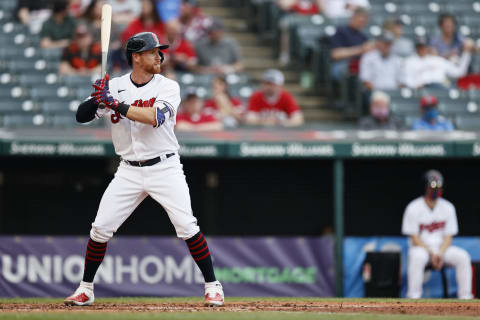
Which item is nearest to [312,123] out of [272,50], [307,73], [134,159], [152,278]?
[307,73]

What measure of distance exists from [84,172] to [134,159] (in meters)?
4.69

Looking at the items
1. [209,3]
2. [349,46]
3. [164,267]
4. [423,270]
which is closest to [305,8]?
[349,46]

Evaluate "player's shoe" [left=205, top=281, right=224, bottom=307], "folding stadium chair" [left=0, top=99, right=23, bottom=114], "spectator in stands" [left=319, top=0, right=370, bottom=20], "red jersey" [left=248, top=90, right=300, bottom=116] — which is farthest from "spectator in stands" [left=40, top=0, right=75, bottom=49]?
"player's shoe" [left=205, top=281, right=224, bottom=307]

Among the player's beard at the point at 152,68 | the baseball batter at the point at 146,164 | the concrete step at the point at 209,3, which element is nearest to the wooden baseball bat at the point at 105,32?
the baseball batter at the point at 146,164

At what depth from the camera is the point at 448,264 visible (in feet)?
33.3

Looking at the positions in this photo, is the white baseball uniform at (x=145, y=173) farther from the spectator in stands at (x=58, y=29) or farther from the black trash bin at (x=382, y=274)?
the spectator in stands at (x=58, y=29)

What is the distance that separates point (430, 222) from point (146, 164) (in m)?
4.46

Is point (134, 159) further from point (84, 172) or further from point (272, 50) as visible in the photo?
point (272, 50)

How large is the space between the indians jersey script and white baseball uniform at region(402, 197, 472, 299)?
166 inches

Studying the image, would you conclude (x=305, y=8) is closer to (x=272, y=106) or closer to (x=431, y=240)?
(x=272, y=106)

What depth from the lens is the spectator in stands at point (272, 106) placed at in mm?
11062

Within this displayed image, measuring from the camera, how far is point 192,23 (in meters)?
12.9

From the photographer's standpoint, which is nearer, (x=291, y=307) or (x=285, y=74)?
(x=291, y=307)

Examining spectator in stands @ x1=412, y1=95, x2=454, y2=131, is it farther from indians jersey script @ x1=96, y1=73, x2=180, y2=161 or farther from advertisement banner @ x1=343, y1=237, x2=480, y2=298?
indians jersey script @ x1=96, y1=73, x2=180, y2=161
